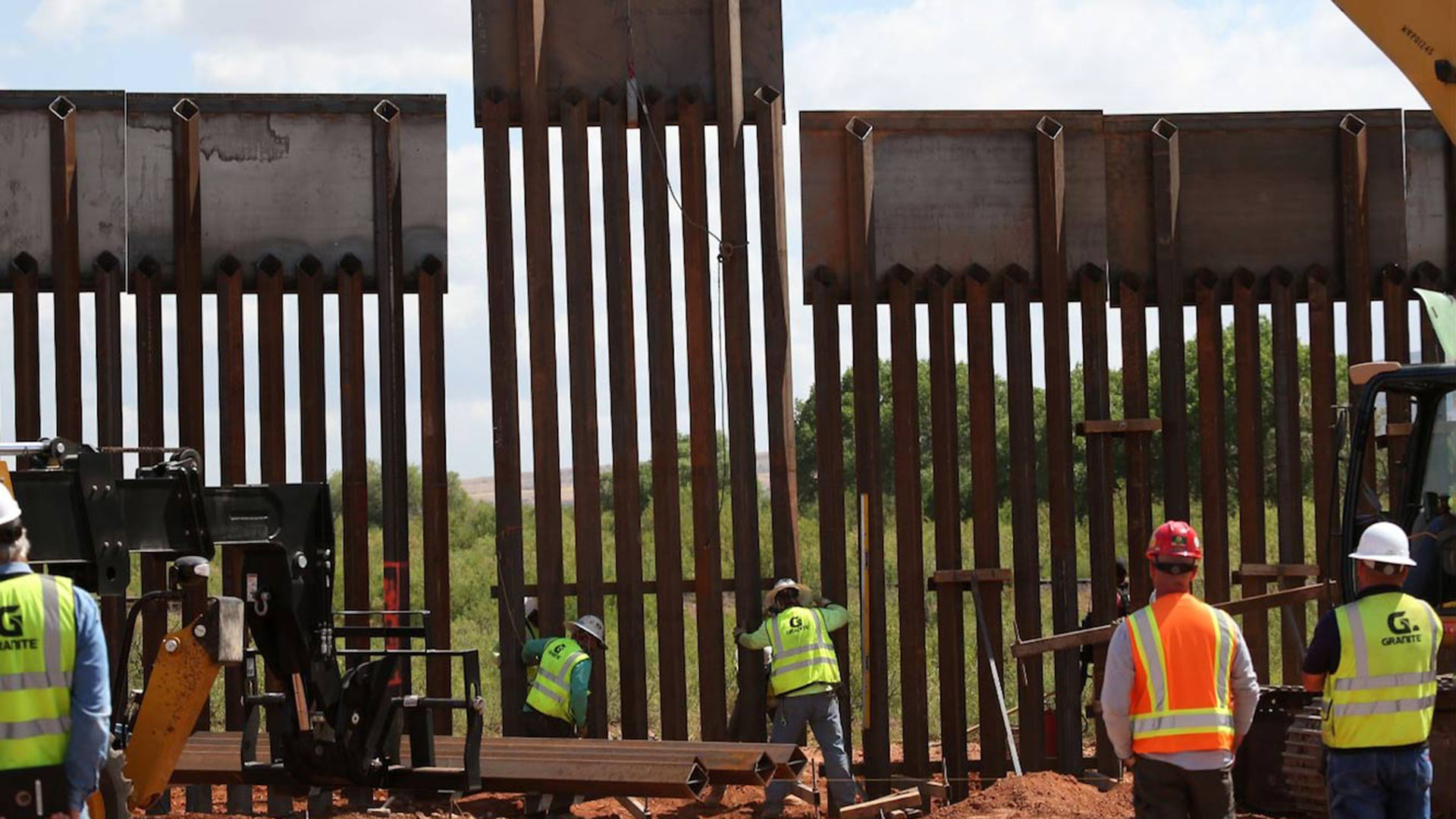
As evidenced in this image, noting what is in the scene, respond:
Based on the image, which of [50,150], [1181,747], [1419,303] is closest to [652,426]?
[50,150]

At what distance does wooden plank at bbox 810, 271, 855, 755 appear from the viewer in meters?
14.0

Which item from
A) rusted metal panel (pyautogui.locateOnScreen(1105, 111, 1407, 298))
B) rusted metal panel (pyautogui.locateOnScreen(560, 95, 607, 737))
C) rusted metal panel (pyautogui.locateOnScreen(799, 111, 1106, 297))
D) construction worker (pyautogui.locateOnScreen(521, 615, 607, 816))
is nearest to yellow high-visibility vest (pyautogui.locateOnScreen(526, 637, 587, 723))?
construction worker (pyautogui.locateOnScreen(521, 615, 607, 816))

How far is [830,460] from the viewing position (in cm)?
1405

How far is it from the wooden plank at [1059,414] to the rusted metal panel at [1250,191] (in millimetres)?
668

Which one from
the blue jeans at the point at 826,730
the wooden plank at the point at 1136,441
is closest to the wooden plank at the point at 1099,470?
the wooden plank at the point at 1136,441

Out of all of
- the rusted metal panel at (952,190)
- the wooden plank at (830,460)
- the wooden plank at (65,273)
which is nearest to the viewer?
the wooden plank at (65,273)

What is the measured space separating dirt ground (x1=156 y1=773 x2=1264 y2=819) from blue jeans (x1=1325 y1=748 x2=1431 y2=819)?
3.16 m

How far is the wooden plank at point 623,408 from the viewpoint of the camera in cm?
1383

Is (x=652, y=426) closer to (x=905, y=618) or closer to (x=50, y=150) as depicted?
(x=905, y=618)

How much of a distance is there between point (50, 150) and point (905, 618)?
746 centimetres

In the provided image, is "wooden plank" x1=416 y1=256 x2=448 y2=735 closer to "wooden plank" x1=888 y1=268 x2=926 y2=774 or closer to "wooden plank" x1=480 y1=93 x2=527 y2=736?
"wooden plank" x1=480 y1=93 x2=527 y2=736

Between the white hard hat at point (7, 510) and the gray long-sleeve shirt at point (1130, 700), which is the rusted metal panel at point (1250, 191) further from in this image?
the white hard hat at point (7, 510)

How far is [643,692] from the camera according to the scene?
45.3 feet

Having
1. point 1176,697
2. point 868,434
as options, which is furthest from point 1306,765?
point 868,434
